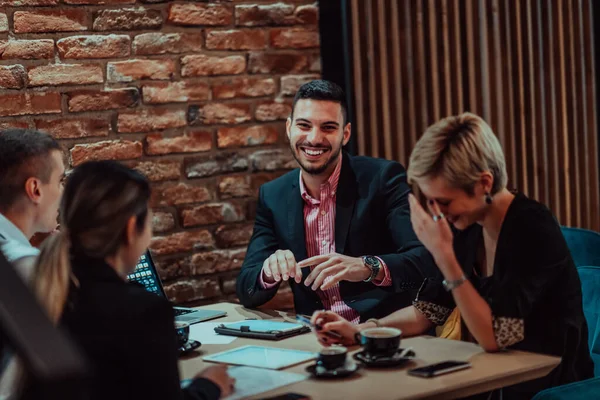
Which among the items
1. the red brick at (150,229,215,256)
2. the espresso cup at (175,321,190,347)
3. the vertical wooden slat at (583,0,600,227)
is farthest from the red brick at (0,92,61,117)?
the vertical wooden slat at (583,0,600,227)

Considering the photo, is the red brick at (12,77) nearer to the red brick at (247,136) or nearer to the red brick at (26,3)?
the red brick at (26,3)

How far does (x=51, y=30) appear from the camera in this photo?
3.06 meters

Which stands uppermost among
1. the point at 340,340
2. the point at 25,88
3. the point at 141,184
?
the point at 25,88

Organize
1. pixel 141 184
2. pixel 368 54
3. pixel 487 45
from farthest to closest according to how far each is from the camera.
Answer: pixel 487 45
pixel 368 54
pixel 141 184

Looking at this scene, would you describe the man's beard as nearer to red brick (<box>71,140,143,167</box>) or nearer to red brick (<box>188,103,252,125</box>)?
red brick (<box>188,103,252,125</box>)

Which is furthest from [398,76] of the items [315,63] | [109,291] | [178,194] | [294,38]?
[109,291]

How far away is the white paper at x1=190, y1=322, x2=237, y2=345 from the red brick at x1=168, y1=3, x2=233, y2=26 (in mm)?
1279

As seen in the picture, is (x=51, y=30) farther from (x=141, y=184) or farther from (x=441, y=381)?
(x=441, y=381)

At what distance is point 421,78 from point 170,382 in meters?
2.49

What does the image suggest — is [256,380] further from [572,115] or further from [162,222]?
[572,115]

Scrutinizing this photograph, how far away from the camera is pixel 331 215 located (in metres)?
3.07

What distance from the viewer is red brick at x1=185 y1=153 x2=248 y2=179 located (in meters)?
3.36

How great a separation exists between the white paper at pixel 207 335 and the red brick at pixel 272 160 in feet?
3.35

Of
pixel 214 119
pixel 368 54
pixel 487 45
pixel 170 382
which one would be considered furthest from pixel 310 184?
pixel 170 382
